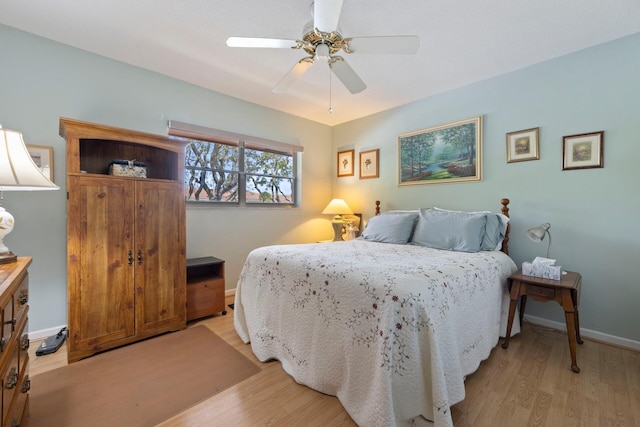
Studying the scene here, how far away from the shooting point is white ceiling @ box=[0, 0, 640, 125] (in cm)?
188

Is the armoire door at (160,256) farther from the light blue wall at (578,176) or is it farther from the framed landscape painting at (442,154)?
the light blue wall at (578,176)

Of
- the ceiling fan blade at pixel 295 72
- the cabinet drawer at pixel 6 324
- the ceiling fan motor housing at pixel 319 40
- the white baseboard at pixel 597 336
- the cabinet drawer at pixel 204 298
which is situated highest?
the ceiling fan motor housing at pixel 319 40

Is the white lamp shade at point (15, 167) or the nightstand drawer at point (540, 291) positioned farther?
the nightstand drawer at point (540, 291)

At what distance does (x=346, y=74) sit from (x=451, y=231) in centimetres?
166

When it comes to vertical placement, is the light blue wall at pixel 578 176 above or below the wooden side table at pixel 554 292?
above

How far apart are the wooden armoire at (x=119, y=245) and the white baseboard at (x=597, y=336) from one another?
11.1ft

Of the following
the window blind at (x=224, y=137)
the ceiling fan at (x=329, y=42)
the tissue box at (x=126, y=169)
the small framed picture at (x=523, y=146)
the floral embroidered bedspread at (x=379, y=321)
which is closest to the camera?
the floral embroidered bedspread at (x=379, y=321)

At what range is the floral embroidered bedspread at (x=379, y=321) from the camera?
126 cm

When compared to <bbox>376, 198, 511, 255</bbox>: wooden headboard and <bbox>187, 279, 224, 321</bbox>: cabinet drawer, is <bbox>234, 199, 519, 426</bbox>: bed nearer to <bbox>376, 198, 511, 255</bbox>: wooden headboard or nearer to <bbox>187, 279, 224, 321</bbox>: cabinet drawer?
<bbox>376, 198, 511, 255</bbox>: wooden headboard

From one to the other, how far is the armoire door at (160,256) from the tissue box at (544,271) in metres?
2.93

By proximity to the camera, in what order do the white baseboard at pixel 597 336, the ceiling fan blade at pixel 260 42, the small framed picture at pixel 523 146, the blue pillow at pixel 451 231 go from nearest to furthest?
the ceiling fan blade at pixel 260 42 < the white baseboard at pixel 597 336 < the blue pillow at pixel 451 231 < the small framed picture at pixel 523 146

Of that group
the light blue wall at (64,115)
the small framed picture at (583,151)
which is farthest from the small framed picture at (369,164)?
the small framed picture at (583,151)

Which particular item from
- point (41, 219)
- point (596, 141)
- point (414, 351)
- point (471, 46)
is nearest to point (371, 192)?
point (471, 46)

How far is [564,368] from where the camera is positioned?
6.18 feet
